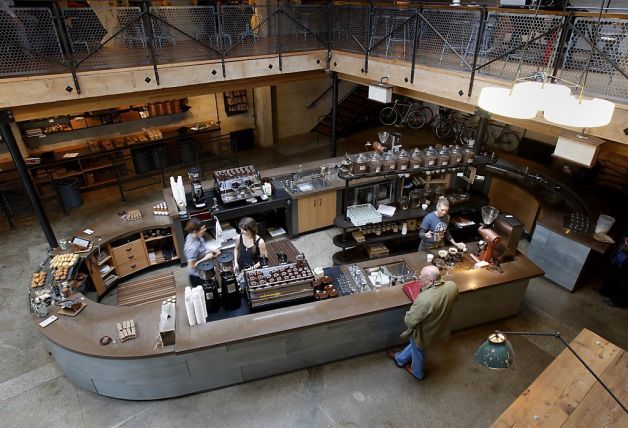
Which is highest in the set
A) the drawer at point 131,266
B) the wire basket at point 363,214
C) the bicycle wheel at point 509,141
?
the wire basket at point 363,214

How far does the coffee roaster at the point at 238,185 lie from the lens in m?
7.30

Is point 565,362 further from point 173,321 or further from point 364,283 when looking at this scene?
point 173,321

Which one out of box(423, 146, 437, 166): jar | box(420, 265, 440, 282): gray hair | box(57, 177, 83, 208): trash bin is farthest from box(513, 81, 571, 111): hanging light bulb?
box(57, 177, 83, 208): trash bin

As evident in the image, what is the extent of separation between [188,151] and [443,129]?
7.76 meters

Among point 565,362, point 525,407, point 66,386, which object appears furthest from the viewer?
point 66,386

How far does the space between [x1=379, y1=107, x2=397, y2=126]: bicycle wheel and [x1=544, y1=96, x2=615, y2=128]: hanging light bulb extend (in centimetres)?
1119

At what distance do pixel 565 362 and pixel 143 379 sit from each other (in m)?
4.52

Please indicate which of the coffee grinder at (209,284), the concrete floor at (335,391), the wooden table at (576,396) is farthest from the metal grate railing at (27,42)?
the wooden table at (576,396)

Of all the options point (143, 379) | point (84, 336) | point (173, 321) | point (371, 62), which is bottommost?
point (143, 379)

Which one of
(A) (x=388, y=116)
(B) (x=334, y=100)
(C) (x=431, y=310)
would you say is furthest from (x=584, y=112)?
(A) (x=388, y=116)

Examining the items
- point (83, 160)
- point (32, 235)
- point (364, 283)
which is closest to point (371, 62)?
point (364, 283)

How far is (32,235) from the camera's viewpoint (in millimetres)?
8273

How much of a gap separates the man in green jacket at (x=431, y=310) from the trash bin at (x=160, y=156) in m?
7.87

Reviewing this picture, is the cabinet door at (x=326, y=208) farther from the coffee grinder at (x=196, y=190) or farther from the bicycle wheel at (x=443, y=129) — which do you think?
the bicycle wheel at (x=443, y=129)
